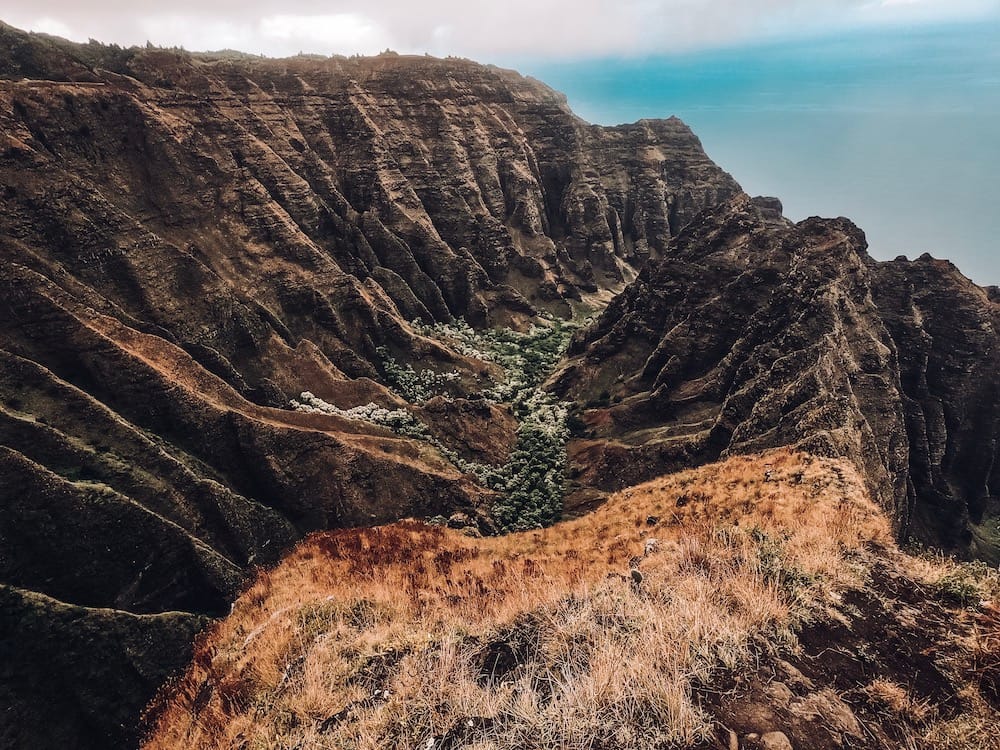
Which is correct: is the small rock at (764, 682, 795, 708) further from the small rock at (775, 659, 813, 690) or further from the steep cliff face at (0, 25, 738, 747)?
the steep cliff face at (0, 25, 738, 747)

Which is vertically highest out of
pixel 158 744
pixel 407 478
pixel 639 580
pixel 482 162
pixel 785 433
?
pixel 482 162

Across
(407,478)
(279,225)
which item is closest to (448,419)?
(407,478)

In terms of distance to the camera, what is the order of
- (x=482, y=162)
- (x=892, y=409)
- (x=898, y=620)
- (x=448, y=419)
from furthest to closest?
(x=482, y=162), (x=448, y=419), (x=892, y=409), (x=898, y=620)

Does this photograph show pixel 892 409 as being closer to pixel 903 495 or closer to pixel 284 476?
pixel 903 495

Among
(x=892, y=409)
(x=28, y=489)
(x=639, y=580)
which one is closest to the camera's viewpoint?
(x=639, y=580)

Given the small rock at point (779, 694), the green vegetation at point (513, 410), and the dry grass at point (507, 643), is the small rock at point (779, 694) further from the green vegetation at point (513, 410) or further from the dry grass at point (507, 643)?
the green vegetation at point (513, 410)

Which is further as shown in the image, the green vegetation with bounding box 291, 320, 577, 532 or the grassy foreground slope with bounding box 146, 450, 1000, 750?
the green vegetation with bounding box 291, 320, 577, 532

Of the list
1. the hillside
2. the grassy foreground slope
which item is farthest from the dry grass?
the hillside

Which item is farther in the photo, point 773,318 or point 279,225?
point 279,225
